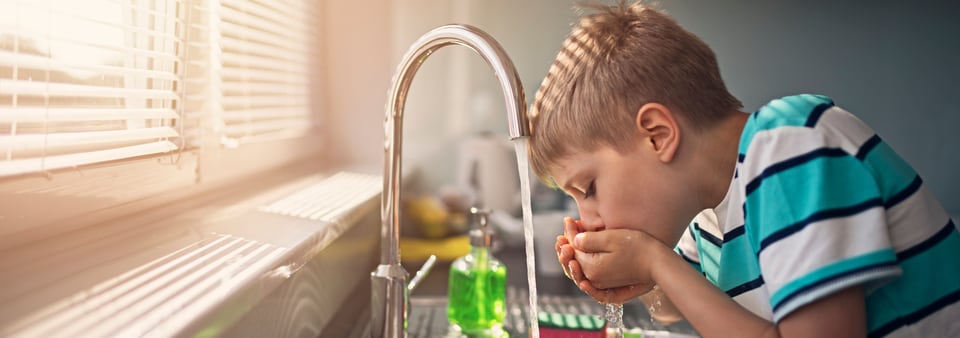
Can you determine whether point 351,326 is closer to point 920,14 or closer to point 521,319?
point 521,319

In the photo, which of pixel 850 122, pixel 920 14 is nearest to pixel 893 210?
pixel 850 122

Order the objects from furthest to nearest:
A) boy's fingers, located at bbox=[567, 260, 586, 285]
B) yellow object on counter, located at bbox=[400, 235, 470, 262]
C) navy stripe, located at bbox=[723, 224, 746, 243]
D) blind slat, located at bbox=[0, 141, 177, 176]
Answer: yellow object on counter, located at bbox=[400, 235, 470, 262], boy's fingers, located at bbox=[567, 260, 586, 285], navy stripe, located at bbox=[723, 224, 746, 243], blind slat, located at bbox=[0, 141, 177, 176]

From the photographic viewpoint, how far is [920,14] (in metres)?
2.32

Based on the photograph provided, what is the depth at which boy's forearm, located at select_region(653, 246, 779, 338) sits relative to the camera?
2.14 ft

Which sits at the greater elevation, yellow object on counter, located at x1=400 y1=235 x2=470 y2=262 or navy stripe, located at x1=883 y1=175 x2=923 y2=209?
navy stripe, located at x1=883 y1=175 x2=923 y2=209

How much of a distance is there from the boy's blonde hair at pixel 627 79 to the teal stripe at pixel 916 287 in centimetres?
21

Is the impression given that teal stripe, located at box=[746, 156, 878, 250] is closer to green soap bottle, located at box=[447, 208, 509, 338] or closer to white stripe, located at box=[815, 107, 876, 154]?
white stripe, located at box=[815, 107, 876, 154]

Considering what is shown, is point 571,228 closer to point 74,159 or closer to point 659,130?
point 659,130

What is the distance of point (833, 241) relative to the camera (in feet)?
1.91

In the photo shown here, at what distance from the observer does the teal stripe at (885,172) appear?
0.63 meters

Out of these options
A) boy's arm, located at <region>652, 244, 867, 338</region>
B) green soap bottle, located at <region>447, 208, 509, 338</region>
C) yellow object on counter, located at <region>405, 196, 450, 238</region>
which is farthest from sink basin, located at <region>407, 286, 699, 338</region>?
yellow object on counter, located at <region>405, 196, 450, 238</region>

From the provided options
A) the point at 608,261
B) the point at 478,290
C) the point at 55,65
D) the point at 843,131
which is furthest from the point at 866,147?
the point at 55,65

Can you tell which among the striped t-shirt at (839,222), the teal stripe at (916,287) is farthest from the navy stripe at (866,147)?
the teal stripe at (916,287)

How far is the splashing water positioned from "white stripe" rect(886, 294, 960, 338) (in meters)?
0.27
